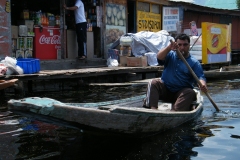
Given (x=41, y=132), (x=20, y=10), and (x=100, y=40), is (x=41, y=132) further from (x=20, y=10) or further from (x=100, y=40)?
(x=100, y=40)

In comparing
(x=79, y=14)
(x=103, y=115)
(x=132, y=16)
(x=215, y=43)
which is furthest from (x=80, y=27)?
(x=103, y=115)

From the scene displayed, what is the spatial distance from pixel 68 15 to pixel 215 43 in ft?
19.6

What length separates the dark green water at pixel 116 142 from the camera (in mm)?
4512

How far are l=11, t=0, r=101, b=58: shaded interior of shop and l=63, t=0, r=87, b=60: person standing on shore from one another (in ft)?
1.88

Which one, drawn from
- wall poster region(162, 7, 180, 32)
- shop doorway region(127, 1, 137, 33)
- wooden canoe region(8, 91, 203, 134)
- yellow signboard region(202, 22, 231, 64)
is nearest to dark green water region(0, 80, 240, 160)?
wooden canoe region(8, 91, 203, 134)

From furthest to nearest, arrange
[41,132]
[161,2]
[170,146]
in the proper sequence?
[161,2]
[41,132]
[170,146]

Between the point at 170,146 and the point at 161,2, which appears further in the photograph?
the point at 161,2

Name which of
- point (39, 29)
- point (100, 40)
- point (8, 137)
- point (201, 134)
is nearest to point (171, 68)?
point (201, 134)

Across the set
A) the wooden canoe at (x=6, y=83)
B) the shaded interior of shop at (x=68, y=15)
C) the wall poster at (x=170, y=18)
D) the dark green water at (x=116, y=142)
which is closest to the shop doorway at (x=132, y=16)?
the wall poster at (x=170, y=18)

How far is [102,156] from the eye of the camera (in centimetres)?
449

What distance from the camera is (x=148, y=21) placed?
1658 centimetres

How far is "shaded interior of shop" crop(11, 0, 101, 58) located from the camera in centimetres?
1159

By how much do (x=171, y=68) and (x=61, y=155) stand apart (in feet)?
8.10

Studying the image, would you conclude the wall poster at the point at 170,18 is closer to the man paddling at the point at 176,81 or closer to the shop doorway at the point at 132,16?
the shop doorway at the point at 132,16
